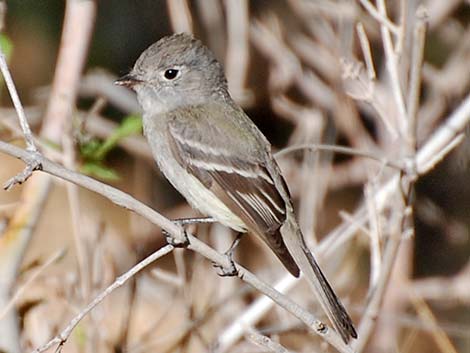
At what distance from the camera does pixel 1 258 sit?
4191mm

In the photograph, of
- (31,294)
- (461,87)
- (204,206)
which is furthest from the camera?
(461,87)

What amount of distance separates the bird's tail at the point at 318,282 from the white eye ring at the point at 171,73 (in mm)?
751

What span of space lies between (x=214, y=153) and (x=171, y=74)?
16.9 inches

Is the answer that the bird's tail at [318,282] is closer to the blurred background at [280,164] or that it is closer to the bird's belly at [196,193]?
the bird's belly at [196,193]

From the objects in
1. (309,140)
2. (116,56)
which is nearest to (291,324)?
(309,140)

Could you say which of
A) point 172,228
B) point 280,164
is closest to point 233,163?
point 172,228

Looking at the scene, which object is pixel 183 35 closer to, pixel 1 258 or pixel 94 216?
pixel 1 258

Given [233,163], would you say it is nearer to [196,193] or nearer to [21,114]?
[196,193]

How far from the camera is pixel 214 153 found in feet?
12.9

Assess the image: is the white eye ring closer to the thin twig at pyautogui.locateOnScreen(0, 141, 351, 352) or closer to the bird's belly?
the bird's belly

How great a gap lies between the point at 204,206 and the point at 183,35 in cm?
72

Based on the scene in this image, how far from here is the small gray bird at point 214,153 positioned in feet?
12.1

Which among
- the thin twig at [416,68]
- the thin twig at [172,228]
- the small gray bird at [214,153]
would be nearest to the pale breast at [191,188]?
the small gray bird at [214,153]

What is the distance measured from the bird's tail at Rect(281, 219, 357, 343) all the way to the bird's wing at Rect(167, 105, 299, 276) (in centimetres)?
7
